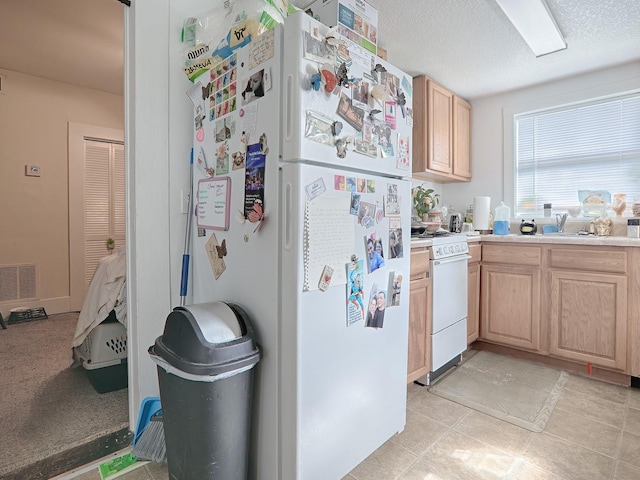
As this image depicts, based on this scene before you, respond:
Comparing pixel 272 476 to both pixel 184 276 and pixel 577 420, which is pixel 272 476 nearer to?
pixel 184 276

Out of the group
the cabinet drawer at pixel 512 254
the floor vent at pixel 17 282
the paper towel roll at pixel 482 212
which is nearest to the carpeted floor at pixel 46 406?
the floor vent at pixel 17 282

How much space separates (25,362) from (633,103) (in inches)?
196

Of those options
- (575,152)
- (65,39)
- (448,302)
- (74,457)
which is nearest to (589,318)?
(448,302)

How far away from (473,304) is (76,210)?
423 centimetres

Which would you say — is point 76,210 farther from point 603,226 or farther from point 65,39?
point 603,226

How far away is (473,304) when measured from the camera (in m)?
2.78

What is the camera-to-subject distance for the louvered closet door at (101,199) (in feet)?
13.3

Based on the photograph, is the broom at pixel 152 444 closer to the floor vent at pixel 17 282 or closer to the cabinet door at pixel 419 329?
the cabinet door at pixel 419 329

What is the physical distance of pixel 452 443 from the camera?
168 cm

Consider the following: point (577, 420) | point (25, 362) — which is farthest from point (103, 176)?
point (577, 420)

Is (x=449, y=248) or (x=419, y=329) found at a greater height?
(x=449, y=248)

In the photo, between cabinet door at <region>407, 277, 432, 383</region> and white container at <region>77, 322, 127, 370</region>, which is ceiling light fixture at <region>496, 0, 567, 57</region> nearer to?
cabinet door at <region>407, 277, 432, 383</region>

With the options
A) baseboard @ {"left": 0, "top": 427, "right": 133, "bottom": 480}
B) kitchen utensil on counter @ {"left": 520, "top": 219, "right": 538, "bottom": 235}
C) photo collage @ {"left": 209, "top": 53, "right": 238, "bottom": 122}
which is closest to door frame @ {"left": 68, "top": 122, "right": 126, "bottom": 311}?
baseboard @ {"left": 0, "top": 427, "right": 133, "bottom": 480}

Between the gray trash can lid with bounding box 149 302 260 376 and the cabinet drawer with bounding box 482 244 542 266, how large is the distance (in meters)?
2.26
